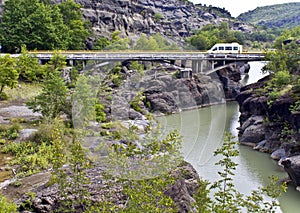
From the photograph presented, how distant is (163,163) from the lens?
25.7ft

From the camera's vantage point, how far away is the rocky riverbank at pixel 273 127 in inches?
809

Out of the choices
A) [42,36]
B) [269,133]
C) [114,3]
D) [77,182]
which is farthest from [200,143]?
[114,3]

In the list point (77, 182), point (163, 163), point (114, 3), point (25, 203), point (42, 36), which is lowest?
point (25, 203)

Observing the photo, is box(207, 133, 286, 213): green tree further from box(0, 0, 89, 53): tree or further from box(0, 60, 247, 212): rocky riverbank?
box(0, 0, 89, 53): tree

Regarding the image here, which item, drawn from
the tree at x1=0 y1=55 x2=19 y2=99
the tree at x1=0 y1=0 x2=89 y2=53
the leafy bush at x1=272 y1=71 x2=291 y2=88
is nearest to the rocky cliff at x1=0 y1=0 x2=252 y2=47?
the tree at x1=0 y1=0 x2=89 y2=53

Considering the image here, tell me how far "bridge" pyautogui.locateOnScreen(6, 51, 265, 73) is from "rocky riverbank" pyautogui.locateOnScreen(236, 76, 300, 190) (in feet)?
25.5

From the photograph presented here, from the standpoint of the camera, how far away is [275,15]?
169 meters

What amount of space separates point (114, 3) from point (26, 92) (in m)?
36.9

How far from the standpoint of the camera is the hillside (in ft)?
504

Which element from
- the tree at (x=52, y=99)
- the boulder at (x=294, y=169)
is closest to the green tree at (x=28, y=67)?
the tree at (x=52, y=99)

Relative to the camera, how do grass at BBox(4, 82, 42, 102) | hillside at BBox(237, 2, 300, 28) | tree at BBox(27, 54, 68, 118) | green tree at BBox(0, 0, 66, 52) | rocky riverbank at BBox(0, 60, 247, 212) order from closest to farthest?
rocky riverbank at BBox(0, 60, 247, 212) → tree at BBox(27, 54, 68, 118) → grass at BBox(4, 82, 42, 102) → green tree at BBox(0, 0, 66, 52) → hillside at BBox(237, 2, 300, 28)

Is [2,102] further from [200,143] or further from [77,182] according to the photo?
[77,182]

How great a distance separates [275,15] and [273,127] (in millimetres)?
159435

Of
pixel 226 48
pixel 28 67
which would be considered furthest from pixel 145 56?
pixel 226 48
